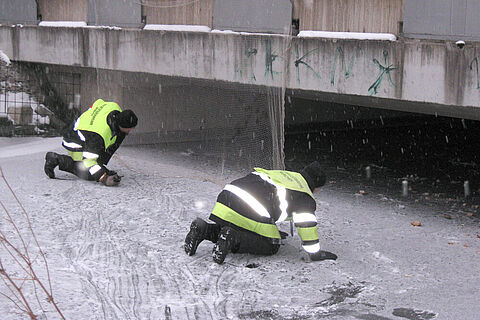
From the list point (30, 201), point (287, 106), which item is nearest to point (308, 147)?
point (287, 106)

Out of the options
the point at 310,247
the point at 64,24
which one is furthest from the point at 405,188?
the point at 64,24

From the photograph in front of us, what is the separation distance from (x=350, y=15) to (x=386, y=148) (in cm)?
564

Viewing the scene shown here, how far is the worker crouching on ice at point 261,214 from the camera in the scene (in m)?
5.53

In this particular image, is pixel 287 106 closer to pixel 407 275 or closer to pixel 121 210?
pixel 121 210

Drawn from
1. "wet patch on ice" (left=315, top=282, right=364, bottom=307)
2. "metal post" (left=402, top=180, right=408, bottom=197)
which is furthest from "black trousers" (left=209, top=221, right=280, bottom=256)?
"metal post" (left=402, top=180, right=408, bottom=197)

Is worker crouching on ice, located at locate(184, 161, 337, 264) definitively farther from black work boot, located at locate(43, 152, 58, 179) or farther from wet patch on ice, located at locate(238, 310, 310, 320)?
black work boot, located at locate(43, 152, 58, 179)

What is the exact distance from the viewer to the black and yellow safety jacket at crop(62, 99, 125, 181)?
7785mm

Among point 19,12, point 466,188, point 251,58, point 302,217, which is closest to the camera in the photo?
point 302,217

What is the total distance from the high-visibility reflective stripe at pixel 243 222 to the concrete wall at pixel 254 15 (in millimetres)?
3688

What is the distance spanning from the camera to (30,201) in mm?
7336

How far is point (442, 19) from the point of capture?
7.05 meters

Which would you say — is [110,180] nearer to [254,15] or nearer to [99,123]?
[99,123]

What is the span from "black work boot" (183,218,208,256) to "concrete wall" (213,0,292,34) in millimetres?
3802

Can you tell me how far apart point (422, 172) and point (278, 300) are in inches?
259
